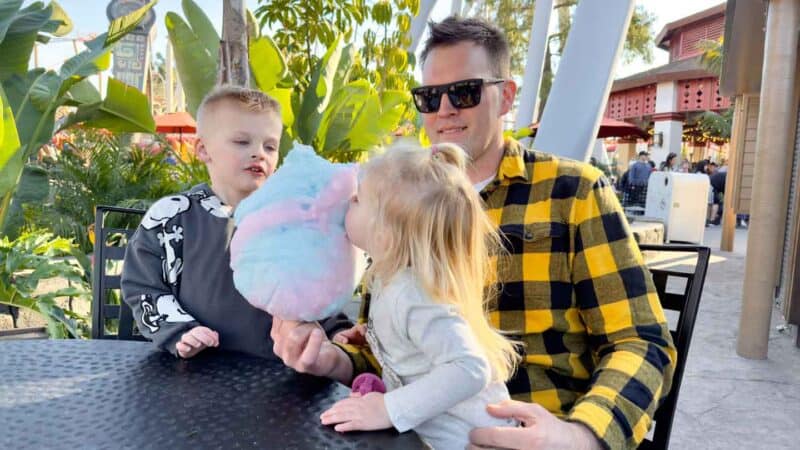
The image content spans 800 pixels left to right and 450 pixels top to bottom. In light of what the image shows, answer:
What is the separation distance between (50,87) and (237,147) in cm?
364

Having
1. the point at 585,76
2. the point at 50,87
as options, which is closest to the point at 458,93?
the point at 585,76

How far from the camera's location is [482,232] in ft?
4.20

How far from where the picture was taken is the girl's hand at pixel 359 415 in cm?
110

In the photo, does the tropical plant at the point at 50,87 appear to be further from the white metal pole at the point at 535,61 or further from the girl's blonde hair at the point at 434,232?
the white metal pole at the point at 535,61

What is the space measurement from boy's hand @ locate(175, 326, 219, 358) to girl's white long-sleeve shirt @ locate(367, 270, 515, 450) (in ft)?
1.50

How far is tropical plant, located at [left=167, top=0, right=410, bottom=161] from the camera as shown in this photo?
472 cm

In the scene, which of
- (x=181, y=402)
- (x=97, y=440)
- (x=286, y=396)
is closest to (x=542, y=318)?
(x=286, y=396)

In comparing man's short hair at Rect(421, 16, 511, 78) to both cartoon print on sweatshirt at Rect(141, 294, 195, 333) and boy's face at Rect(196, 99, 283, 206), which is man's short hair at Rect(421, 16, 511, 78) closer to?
boy's face at Rect(196, 99, 283, 206)

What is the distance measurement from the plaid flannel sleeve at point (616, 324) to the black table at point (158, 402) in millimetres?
520

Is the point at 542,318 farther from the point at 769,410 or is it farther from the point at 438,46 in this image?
the point at 769,410

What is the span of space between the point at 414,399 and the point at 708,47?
2774 centimetres

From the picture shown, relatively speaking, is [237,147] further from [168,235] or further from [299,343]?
[299,343]

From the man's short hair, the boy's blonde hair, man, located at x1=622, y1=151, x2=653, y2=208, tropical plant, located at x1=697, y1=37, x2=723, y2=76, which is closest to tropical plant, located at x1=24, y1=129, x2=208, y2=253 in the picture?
the boy's blonde hair

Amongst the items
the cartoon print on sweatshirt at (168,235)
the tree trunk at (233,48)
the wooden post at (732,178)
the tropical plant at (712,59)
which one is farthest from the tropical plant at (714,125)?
the cartoon print on sweatshirt at (168,235)
